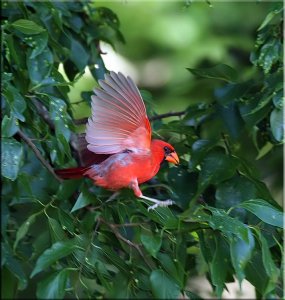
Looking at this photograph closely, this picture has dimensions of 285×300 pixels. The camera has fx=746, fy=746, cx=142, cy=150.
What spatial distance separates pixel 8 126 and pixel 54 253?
0.34 m

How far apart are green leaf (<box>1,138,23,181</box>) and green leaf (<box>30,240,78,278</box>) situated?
0.87 feet

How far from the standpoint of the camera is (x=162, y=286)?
1.21 meters

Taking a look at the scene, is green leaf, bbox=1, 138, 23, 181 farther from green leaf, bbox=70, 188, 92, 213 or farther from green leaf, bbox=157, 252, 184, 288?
green leaf, bbox=157, 252, 184, 288

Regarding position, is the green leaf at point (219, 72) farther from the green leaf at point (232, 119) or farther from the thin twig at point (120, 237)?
the thin twig at point (120, 237)

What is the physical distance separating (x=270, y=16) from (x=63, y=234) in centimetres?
73

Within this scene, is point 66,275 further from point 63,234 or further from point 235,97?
point 235,97

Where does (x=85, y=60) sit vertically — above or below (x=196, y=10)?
above

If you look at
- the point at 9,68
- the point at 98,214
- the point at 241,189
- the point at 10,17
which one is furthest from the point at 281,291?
the point at 10,17

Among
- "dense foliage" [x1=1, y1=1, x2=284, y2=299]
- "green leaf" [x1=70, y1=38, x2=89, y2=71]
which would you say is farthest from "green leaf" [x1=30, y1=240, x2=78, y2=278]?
"green leaf" [x1=70, y1=38, x2=89, y2=71]

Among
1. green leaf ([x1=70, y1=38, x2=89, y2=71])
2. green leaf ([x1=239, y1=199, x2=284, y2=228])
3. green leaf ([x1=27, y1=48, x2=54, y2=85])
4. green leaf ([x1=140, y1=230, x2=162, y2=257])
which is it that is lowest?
green leaf ([x1=70, y1=38, x2=89, y2=71])

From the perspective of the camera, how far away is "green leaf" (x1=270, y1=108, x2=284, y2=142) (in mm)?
1761

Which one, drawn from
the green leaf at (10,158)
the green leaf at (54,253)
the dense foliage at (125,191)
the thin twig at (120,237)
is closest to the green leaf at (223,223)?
the dense foliage at (125,191)

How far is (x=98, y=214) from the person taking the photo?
148 centimetres

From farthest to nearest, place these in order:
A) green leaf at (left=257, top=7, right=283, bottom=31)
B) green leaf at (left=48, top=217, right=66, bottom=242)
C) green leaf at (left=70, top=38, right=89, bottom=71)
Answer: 1. green leaf at (left=70, top=38, right=89, bottom=71)
2. green leaf at (left=257, top=7, right=283, bottom=31)
3. green leaf at (left=48, top=217, right=66, bottom=242)
